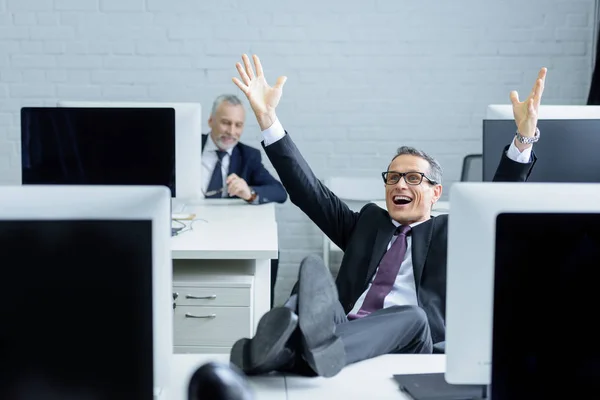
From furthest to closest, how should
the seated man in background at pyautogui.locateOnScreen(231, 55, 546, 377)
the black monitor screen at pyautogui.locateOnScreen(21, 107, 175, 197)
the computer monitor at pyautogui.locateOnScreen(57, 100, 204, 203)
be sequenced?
the computer monitor at pyautogui.locateOnScreen(57, 100, 204, 203), the black monitor screen at pyautogui.locateOnScreen(21, 107, 175, 197), the seated man in background at pyautogui.locateOnScreen(231, 55, 546, 377)

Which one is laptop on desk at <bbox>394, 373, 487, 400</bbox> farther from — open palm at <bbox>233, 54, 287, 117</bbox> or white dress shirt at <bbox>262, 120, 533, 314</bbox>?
open palm at <bbox>233, 54, 287, 117</bbox>

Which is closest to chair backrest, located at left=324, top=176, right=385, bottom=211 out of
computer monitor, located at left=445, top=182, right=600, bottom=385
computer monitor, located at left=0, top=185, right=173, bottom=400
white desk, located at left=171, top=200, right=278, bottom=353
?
white desk, located at left=171, top=200, right=278, bottom=353

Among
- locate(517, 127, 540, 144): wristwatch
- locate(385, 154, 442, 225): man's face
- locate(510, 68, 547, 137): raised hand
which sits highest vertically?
locate(510, 68, 547, 137): raised hand

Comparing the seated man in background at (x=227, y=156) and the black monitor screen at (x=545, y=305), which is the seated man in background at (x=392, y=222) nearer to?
the black monitor screen at (x=545, y=305)

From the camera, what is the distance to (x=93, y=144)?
2984mm

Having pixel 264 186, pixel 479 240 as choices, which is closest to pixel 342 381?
pixel 479 240

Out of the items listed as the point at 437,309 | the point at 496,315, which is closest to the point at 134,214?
the point at 496,315

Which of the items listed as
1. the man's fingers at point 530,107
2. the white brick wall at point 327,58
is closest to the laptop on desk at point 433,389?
the man's fingers at point 530,107

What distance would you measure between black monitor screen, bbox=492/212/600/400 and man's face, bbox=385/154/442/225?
125cm

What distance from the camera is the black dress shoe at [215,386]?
3.50 ft

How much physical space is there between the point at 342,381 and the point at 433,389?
0.58 feet

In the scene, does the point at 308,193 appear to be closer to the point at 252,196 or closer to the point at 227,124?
the point at 252,196

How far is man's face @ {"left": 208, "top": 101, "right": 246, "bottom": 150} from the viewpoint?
3.94 m

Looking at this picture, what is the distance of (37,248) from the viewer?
115 centimetres
